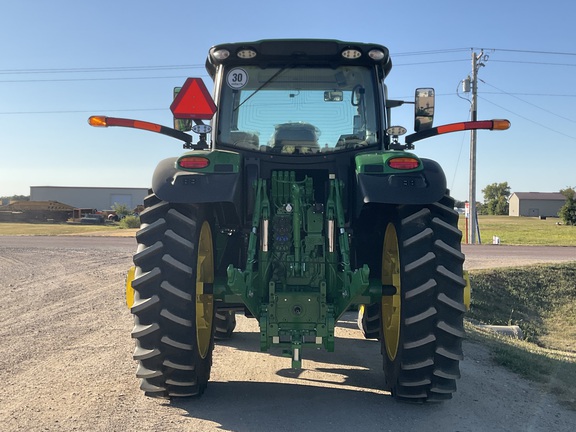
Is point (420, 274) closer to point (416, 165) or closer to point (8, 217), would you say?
point (416, 165)

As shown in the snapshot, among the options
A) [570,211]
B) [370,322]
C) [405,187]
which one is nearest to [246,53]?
[405,187]

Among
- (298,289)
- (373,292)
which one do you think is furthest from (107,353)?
(373,292)

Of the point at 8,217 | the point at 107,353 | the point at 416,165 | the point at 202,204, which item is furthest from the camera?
the point at 8,217

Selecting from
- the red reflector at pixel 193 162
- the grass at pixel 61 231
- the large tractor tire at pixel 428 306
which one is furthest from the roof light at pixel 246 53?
the grass at pixel 61 231

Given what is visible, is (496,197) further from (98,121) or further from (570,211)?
(98,121)

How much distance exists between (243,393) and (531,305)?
10.4 metres

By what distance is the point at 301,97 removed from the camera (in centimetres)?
489

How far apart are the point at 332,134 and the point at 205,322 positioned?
2012mm

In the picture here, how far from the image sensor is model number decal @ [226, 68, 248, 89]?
4.80 metres

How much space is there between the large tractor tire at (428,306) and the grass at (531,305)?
112 inches

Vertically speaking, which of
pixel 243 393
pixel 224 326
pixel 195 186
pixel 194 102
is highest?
pixel 194 102

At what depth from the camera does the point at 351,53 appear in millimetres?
4645

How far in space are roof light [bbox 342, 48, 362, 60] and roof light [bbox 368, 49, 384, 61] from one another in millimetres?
95

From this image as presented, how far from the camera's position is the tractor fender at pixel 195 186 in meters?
3.94
